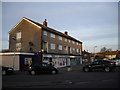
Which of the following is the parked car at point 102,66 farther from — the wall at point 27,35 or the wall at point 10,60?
the wall at point 10,60

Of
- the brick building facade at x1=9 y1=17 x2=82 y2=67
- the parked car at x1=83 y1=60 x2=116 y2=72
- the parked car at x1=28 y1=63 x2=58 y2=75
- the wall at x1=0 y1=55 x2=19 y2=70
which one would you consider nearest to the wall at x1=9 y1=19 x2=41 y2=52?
the brick building facade at x1=9 y1=17 x2=82 y2=67

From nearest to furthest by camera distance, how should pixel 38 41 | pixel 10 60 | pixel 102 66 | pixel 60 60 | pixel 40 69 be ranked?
pixel 40 69, pixel 102 66, pixel 10 60, pixel 38 41, pixel 60 60

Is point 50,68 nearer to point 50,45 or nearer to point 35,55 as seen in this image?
point 35,55

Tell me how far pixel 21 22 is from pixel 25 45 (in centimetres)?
577

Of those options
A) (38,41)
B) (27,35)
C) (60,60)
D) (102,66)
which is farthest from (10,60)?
(102,66)

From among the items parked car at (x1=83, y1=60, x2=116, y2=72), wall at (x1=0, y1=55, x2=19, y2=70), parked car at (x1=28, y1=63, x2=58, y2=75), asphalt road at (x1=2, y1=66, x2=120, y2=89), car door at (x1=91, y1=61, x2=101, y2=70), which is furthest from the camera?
wall at (x1=0, y1=55, x2=19, y2=70)

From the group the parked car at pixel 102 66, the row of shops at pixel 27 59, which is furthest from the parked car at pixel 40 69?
the row of shops at pixel 27 59

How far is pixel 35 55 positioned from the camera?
26266mm

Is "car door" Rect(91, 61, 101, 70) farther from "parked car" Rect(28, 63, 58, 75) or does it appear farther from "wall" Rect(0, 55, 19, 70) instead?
"wall" Rect(0, 55, 19, 70)

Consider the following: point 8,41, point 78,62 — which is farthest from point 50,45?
point 78,62

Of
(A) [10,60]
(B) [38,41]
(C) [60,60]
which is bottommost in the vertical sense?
(C) [60,60]

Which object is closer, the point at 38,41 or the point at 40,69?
the point at 40,69

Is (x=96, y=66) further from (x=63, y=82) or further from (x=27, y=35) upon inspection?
(x=27, y=35)

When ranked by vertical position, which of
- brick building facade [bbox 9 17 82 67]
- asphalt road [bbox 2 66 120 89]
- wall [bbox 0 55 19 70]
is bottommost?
asphalt road [bbox 2 66 120 89]
